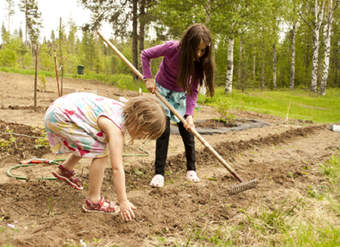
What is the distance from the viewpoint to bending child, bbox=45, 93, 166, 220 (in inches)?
72.7

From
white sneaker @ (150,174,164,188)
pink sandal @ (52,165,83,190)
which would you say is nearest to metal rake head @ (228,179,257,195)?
white sneaker @ (150,174,164,188)

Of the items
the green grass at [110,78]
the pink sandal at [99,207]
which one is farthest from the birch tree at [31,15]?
the pink sandal at [99,207]

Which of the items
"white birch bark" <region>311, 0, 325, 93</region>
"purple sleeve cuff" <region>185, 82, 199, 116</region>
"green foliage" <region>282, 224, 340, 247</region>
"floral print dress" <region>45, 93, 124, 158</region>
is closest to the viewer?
"green foliage" <region>282, 224, 340, 247</region>

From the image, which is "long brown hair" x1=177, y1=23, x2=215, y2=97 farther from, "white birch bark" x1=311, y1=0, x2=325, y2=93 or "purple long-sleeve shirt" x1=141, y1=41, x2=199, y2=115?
"white birch bark" x1=311, y1=0, x2=325, y2=93

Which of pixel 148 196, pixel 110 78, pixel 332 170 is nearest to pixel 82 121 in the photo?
pixel 148 196

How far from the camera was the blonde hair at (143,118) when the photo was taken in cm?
187

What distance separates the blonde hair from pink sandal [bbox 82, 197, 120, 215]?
65cm

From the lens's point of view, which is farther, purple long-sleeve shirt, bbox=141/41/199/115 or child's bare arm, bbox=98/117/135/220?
purple long-sleeve shirt, bbox=141/41/199/115

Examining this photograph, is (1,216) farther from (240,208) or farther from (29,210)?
(240,208)

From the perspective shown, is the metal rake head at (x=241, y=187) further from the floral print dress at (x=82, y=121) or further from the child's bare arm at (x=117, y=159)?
the floral print dress at (x=82, y=121)

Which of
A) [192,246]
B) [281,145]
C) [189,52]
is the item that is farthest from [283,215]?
[281,145]

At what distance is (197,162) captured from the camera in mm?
3729

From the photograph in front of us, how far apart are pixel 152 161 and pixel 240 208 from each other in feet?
4.58

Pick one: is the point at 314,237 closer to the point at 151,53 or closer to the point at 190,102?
the point at 190,102
